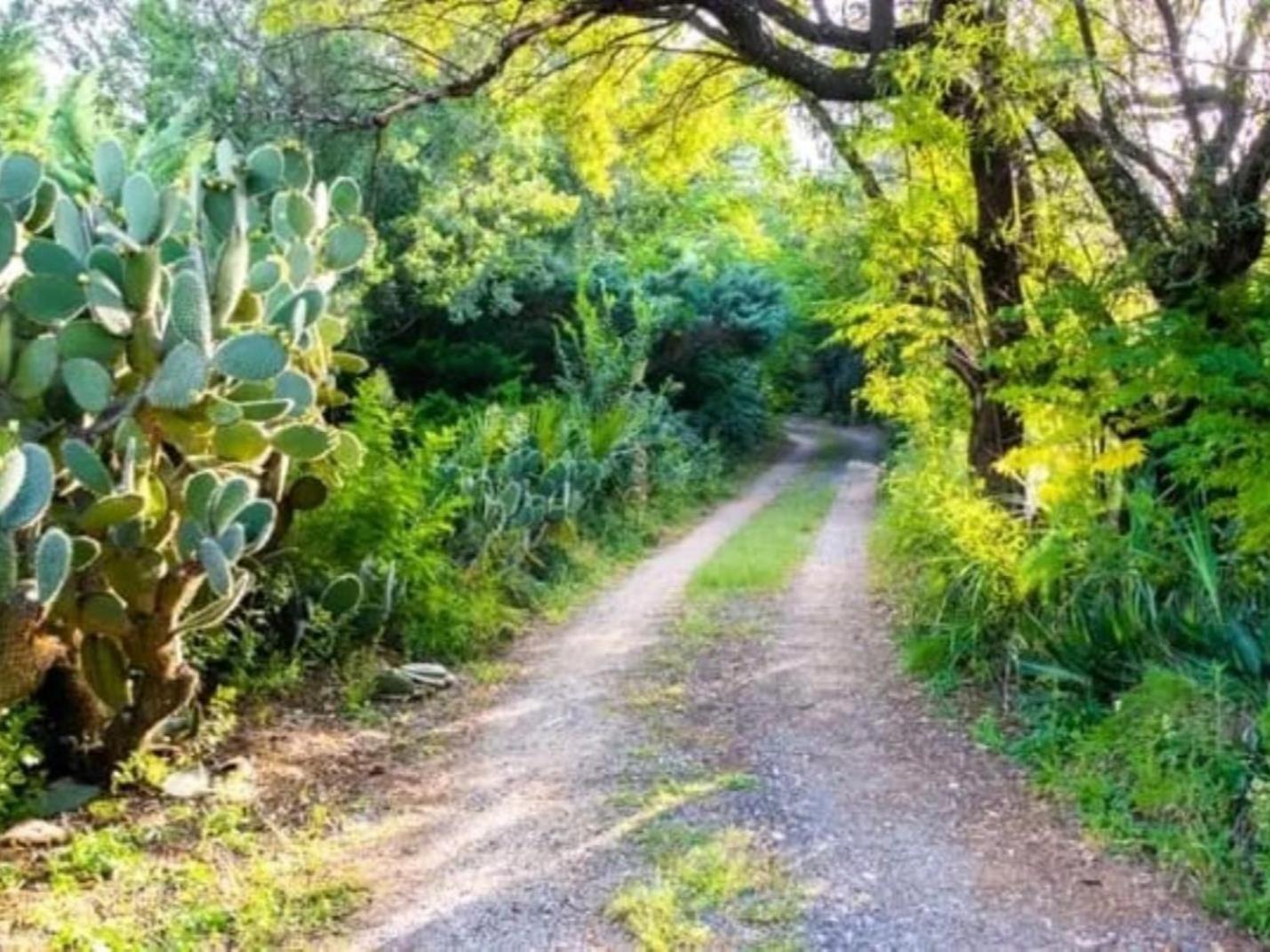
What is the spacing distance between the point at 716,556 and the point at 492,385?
3.94 metres

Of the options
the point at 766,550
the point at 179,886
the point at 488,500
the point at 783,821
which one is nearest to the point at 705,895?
the point at 783,821

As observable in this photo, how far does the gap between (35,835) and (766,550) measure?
7.80m

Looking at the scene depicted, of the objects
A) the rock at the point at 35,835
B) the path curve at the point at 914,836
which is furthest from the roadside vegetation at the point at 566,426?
the path curve at the point at 914,836

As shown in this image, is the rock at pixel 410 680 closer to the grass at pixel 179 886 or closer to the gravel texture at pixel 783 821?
the gravel texture at pixel 783 821

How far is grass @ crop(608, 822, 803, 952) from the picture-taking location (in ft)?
10.8

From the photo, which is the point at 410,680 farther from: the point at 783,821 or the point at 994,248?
the point at 994,248

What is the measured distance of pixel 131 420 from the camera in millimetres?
3807

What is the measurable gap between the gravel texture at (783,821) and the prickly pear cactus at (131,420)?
126cm

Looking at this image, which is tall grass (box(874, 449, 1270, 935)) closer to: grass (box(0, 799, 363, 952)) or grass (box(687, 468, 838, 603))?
grass (box(687, 468, 838, 603))

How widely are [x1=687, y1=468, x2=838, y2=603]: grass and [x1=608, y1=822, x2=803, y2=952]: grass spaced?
4.72m

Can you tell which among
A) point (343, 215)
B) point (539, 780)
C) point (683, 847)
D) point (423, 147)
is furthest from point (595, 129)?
point (683, 847)

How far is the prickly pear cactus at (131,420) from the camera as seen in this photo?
3682 mm

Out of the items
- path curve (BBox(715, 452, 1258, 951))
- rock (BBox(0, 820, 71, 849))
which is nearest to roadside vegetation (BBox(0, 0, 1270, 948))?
rock (BBox(0, 820, 71, 849))

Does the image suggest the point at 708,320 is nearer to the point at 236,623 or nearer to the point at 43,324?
the point at 236,623
